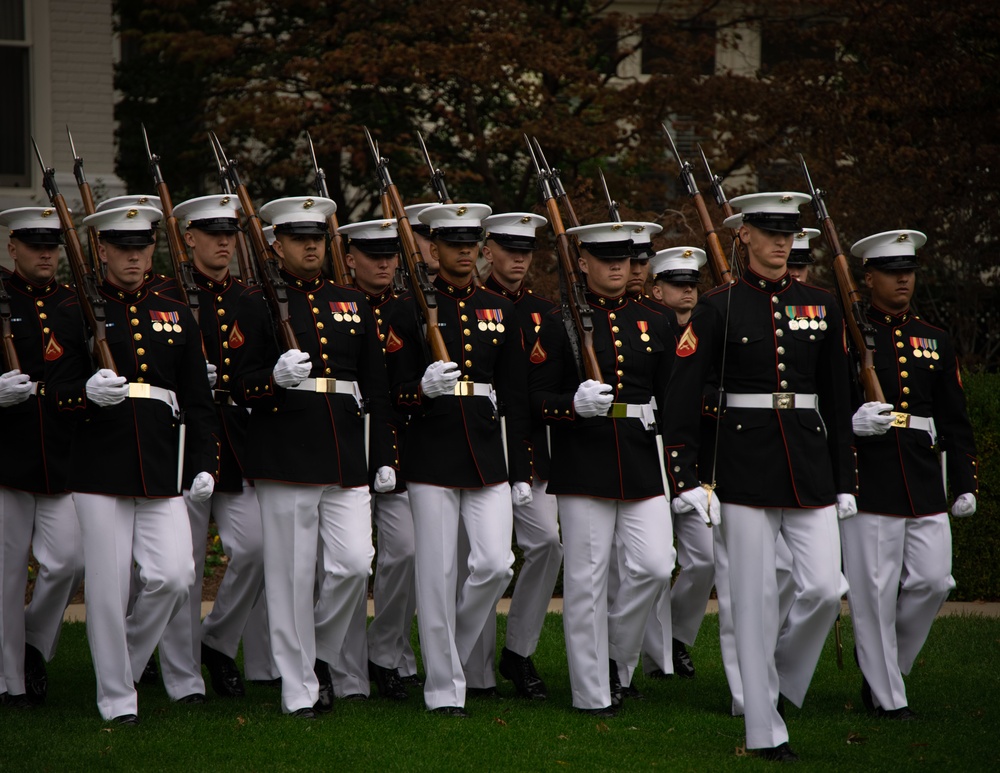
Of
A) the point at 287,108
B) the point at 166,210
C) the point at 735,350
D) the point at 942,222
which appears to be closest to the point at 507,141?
the point at 287,108

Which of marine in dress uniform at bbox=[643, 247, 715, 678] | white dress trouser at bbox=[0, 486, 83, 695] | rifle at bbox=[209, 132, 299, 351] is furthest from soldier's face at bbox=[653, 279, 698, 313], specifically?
white dress trouser at bbox=[0, 486, 83, 695]

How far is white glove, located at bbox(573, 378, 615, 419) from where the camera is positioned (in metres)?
7.39

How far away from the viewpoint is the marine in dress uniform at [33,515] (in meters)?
7.77

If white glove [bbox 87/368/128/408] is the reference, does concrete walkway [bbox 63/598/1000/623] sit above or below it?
below

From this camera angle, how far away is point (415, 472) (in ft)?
25.0

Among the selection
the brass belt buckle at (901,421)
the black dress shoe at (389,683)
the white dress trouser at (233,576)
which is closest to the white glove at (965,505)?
the brass belt buckle at (901,421)

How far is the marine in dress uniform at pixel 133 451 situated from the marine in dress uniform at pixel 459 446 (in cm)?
108

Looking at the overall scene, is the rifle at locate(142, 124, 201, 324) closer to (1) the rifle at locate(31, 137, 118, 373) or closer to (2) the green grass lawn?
(1) the rifle at locate(31, 137, 118, 373)

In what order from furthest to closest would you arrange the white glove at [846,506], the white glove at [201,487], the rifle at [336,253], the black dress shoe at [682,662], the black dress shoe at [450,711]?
the rifle at [336,253] → the black dress shoe at [682,662] → the black dress shoe at [450,711] → the white glove at [201,487] → the white glove at [846,506]

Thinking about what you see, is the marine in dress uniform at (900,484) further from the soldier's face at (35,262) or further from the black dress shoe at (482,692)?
the soldier's face at (35,262)

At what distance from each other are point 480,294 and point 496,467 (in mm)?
961

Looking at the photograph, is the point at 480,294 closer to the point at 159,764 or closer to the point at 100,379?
the point at 100,379

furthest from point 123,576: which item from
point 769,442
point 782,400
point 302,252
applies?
point 782,400

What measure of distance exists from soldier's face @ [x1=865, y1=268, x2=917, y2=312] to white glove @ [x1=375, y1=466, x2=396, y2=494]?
Answer: 2.83 meters
